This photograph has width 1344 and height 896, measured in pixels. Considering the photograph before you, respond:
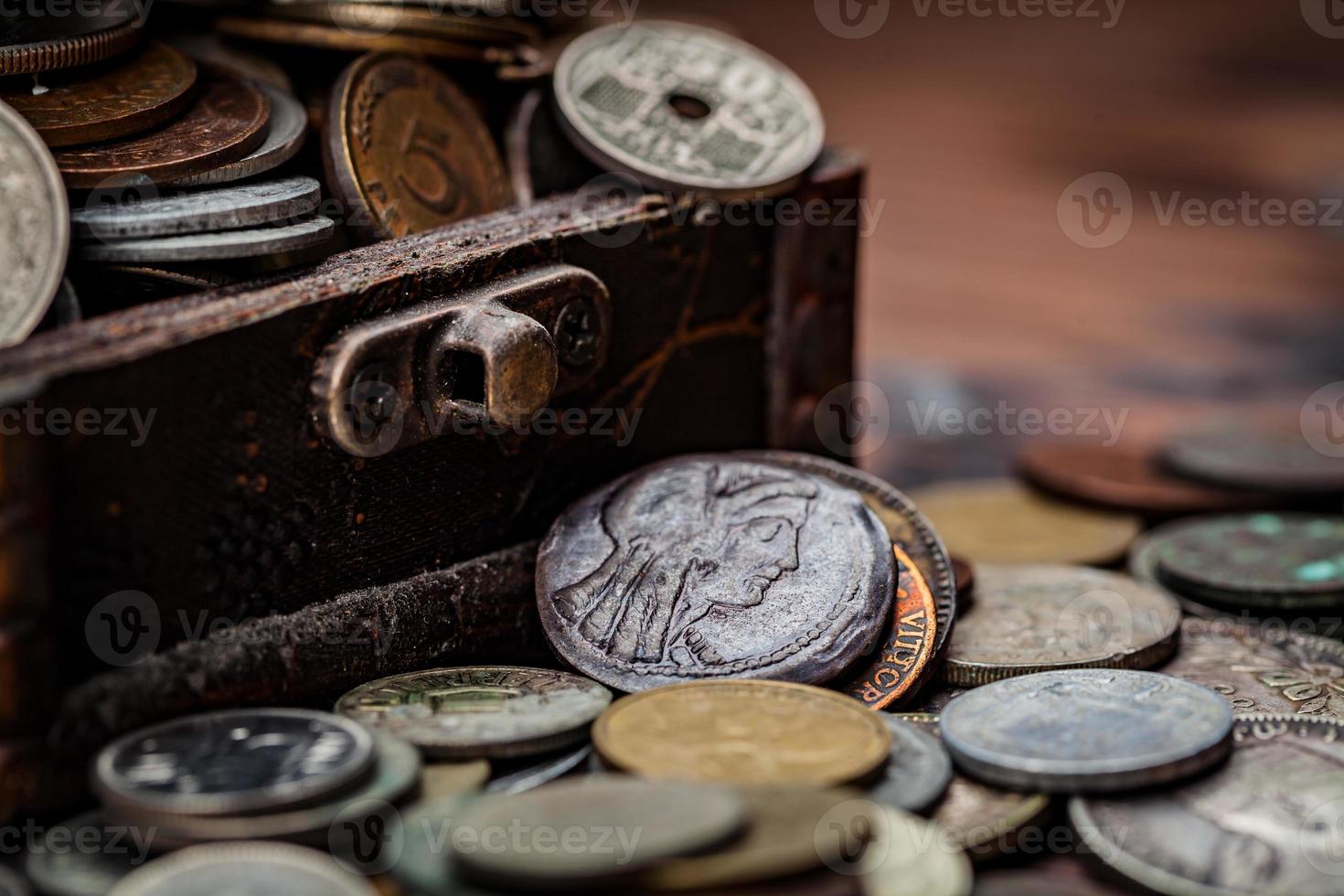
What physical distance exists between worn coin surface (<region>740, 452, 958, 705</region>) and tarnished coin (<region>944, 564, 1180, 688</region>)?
0.07 m

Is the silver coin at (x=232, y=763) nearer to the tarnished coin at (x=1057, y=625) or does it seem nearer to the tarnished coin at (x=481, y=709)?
the tarnished coin at (x=481, y=709)

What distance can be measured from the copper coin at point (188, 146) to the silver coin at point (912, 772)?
115cm

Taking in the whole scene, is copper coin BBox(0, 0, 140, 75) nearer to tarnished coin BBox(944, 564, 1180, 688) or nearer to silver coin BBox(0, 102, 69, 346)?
silver coin BBox(0, 102, 69, 346)

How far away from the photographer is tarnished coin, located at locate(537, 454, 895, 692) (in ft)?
6.77

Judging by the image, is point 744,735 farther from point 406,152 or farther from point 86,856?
point 406,152

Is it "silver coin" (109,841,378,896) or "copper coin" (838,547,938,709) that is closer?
"silver coin" (109,841,378,896)

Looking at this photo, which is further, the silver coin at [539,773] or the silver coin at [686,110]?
the silver coin at [686,110]

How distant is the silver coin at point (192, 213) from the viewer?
193cm
